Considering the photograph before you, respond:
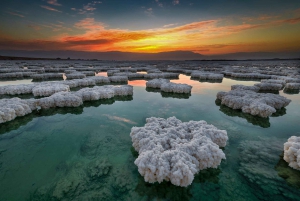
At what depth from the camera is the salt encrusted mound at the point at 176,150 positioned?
17.5 feet

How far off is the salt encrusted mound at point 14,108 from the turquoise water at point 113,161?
46 cm

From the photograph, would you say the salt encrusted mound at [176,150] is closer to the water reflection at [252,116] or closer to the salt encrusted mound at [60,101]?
the water reflection at [252,116]

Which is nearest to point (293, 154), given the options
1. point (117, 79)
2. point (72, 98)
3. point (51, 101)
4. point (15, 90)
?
point (72, 98)

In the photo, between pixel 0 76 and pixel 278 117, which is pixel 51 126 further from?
pixel 0 76

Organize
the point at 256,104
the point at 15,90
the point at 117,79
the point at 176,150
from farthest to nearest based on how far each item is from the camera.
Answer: the point at 117,79, the point at 15,90, the point at 256,104, the point at 176,150

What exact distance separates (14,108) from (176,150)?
11.9m

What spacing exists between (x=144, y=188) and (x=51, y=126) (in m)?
8.11

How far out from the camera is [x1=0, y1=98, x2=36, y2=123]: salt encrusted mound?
34.0 feet

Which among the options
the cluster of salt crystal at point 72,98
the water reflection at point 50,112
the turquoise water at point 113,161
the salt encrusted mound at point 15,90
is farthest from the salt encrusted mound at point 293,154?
the salt encrusted mound at point 15,90

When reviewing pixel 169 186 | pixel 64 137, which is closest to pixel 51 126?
pixel 64 137

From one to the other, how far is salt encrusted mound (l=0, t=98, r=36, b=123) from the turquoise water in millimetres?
460

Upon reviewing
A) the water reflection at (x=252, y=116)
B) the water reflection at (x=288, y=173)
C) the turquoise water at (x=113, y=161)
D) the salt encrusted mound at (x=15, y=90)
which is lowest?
the water reflection at (x=252, y=116)

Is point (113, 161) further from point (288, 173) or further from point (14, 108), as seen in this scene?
point (14, 108)

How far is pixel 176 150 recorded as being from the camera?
605 centimetres
